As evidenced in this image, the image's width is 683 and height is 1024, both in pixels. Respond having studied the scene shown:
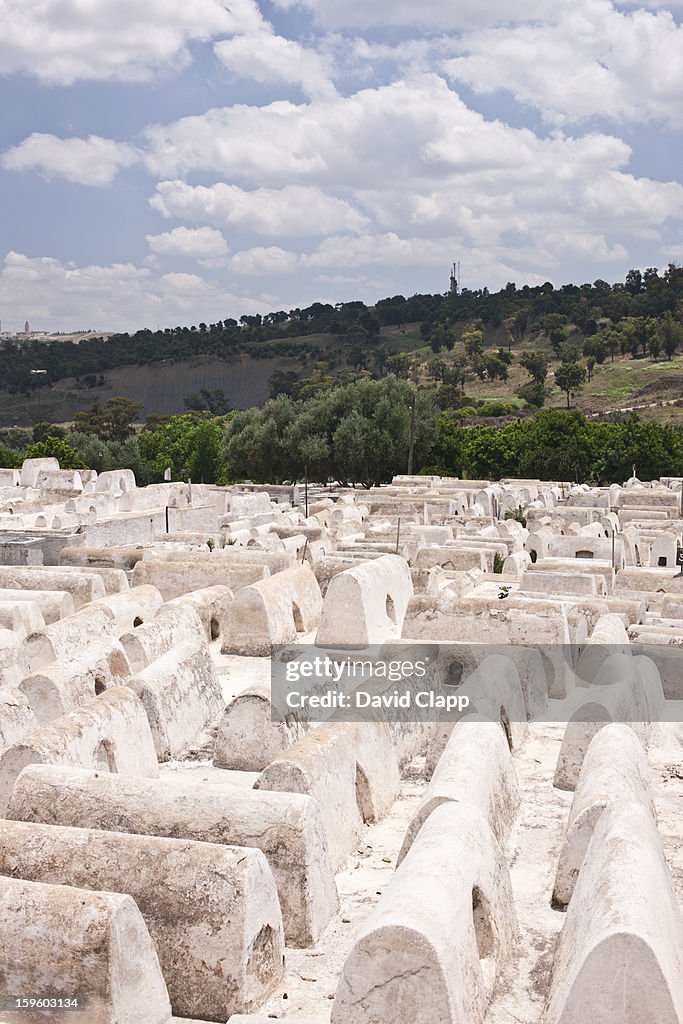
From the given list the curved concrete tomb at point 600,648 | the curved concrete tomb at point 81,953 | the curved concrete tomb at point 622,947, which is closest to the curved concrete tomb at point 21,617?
the curved concrete tomb at point 600,648

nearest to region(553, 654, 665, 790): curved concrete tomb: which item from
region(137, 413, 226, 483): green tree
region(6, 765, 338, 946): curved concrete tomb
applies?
region(6, 765, 338, 946): curved concrete tomb

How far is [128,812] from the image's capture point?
7.57m

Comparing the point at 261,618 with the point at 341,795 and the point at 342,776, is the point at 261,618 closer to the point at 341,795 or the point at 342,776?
the point at 342,776

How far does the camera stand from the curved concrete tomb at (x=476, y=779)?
778 cm

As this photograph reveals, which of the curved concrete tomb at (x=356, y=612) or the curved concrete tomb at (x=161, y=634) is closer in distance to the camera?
the curved concrete tomb at (x=161, y=634)

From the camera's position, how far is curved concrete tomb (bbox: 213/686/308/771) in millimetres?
10617

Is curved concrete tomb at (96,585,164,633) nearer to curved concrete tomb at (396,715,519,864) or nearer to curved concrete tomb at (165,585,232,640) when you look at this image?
curved concrete tomb at (165,585,232,640)

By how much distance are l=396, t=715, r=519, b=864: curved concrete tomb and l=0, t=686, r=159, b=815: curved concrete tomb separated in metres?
3.00

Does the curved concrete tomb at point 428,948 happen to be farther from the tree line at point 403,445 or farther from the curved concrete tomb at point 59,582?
the tree line at point 403,445

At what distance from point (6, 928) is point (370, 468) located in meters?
40.8

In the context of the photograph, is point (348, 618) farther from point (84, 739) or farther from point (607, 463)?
point (607, 463)

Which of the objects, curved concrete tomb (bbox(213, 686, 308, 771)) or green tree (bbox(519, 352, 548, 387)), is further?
green tree (bbox(519, 352, 548, 387))

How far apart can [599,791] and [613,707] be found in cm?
258

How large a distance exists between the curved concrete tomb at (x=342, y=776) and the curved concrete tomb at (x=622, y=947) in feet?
8.23
